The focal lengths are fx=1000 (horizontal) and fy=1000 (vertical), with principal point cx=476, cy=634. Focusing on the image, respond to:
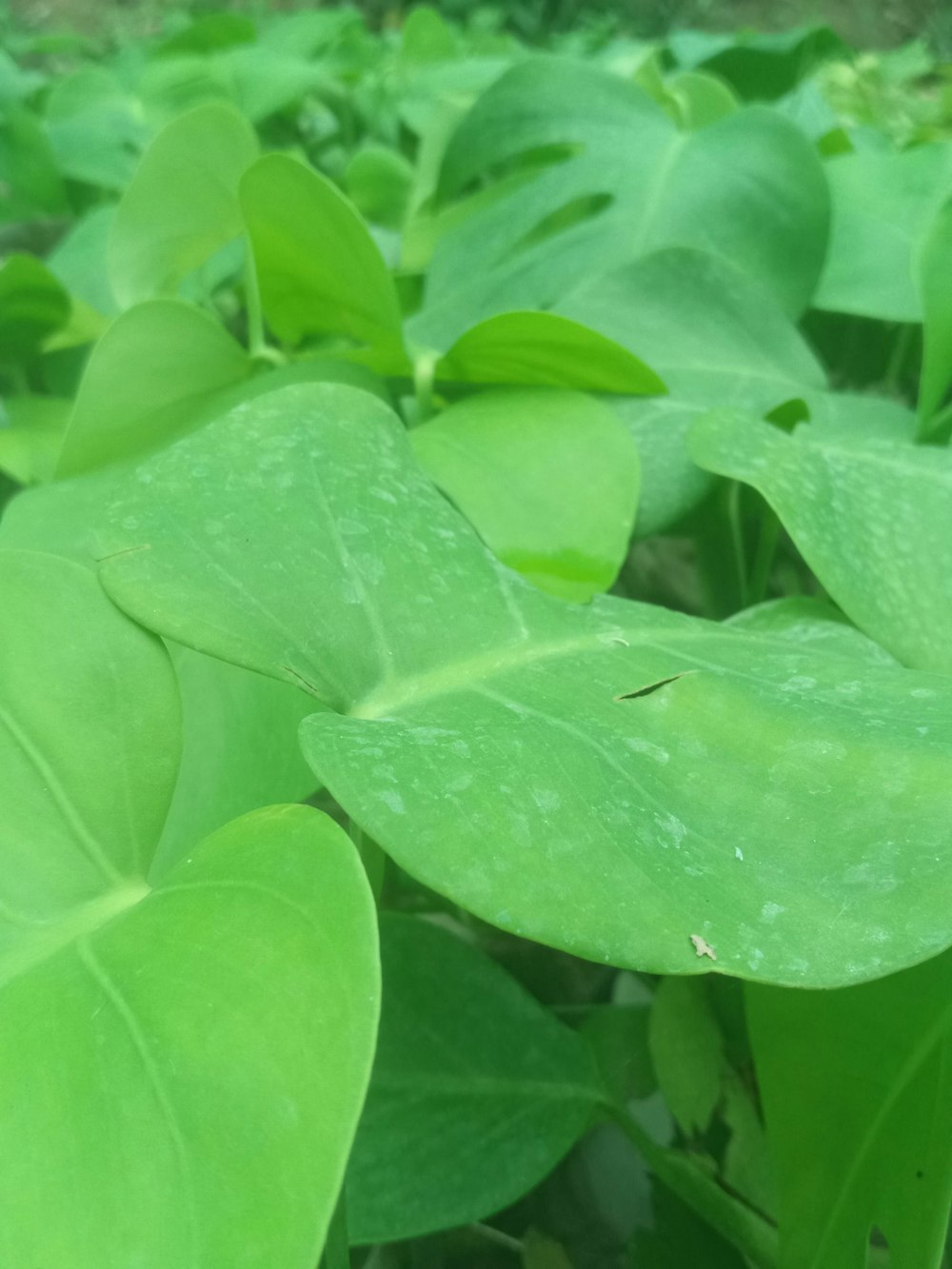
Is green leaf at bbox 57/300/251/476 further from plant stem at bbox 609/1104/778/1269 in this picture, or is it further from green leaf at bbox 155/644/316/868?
plant stem at bbox 609/1104/778/1269

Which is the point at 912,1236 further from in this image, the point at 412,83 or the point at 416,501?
the point at 412,83

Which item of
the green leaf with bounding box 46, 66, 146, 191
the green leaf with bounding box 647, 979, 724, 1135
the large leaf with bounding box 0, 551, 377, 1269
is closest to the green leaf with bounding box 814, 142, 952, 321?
the green leaf with bounding box 647, 979, 724, 1135

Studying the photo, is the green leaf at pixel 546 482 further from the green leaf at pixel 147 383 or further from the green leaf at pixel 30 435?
the green leaf at pixel 30 435

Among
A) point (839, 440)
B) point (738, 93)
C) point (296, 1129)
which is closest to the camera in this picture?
point (296, 1129)

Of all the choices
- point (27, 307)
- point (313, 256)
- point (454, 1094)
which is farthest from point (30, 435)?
point (454, 1094)

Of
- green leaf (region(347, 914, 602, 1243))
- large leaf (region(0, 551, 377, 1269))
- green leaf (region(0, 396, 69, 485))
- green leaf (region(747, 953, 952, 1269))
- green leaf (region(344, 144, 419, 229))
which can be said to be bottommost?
green leaf (region(347, 914, 602, 1243))

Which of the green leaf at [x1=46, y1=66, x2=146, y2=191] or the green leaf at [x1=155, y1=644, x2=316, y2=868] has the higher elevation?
the green leaf at [x1=46, y1=66, x2=146, y2=191]

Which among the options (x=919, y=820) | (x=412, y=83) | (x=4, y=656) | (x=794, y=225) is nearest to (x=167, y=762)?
(x=4, y=656)

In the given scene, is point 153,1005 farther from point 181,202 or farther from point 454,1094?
point 181,202
